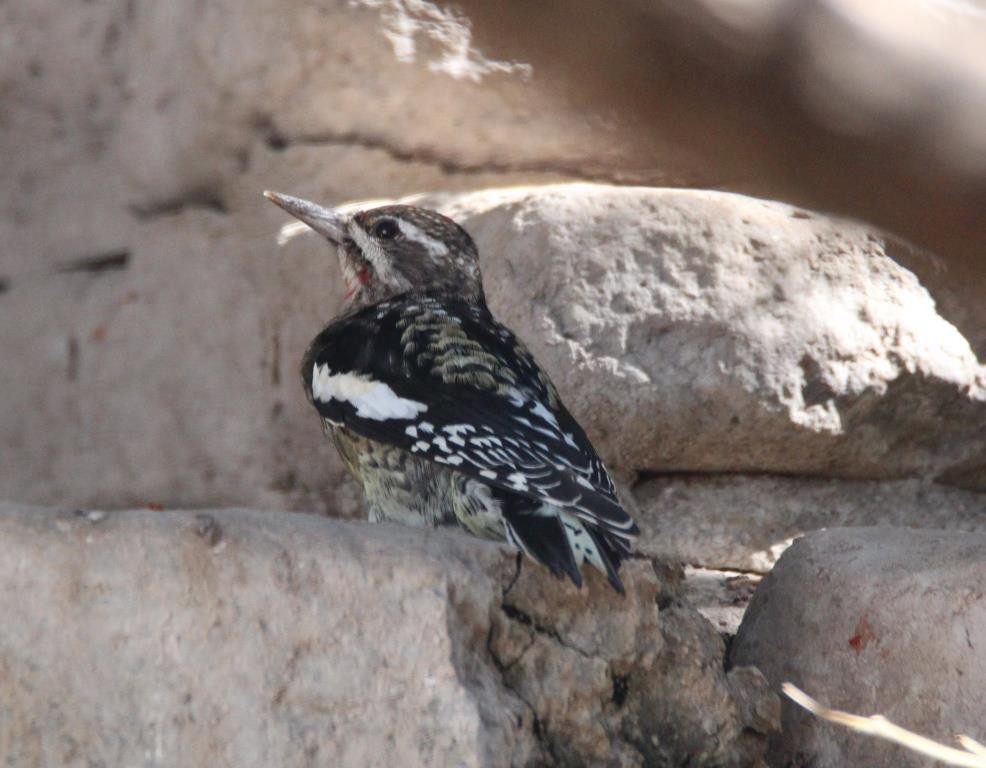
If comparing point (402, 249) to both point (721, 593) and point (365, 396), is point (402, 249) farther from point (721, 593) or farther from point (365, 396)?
point (721, 593)

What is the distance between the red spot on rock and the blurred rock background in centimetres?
12

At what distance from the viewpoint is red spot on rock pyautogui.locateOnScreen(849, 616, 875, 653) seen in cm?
328

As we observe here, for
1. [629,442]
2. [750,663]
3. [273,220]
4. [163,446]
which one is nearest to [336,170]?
[273,220]

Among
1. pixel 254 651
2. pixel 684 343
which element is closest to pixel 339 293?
pixel 684 343

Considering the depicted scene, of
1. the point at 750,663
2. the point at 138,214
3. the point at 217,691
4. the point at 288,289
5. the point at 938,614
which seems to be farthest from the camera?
the point at 138,214

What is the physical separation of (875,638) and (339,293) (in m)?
2.47

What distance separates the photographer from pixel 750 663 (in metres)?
3.54

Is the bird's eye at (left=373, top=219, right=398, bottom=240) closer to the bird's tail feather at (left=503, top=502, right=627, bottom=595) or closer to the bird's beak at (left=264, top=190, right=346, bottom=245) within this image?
the bird's beak at (left=264, top=190, right=346, bottom=245)

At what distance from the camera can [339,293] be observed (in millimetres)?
5148

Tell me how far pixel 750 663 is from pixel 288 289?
242 cm

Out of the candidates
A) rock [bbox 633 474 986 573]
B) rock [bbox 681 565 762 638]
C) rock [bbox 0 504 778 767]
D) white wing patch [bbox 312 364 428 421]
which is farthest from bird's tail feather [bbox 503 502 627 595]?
rock [bbox 633 474 986 573]

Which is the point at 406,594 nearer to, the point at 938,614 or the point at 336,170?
the point at 938,614

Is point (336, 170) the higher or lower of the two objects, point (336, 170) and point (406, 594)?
the lower

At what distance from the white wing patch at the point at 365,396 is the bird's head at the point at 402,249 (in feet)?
2.23
